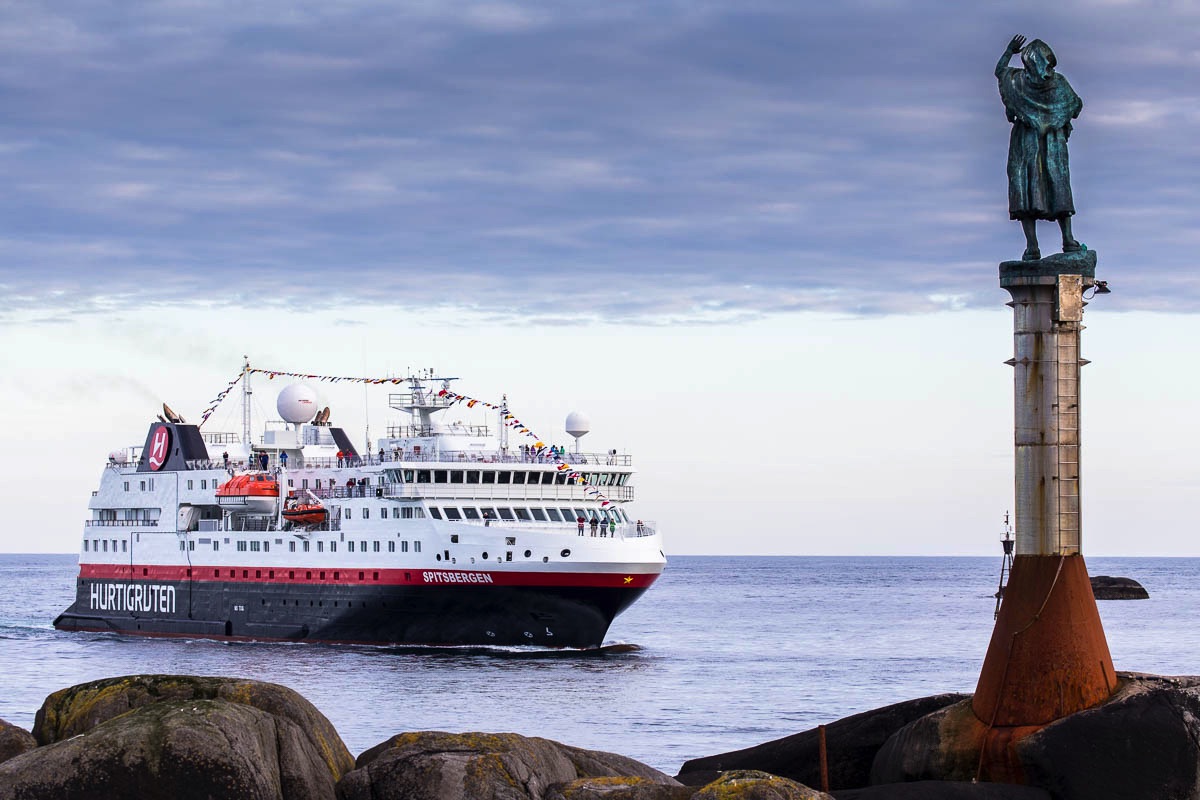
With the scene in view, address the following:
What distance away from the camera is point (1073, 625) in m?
19.7

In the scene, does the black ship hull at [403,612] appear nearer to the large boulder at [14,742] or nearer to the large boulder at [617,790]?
the large boulder at [14,742]

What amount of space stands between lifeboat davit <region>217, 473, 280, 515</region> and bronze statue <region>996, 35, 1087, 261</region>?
157ft

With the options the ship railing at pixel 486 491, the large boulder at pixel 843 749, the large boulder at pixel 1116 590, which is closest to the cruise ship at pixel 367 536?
the ship railing at pixel 486 491

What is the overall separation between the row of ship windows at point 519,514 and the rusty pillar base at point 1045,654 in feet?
125

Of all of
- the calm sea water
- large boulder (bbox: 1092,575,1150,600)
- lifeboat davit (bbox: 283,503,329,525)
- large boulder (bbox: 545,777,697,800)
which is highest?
lifeboat davit (bbox: 283,503,329,525)

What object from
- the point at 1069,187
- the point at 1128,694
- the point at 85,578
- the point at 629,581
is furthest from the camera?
the point at 85,578

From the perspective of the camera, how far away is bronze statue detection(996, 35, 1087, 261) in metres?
20.9

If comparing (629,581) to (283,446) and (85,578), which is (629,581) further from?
(85,578)

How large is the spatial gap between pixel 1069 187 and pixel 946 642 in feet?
172

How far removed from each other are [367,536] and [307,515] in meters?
4.05

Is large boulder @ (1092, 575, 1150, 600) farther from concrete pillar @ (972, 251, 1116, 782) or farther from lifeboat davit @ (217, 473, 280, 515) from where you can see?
concrete pillar @ (972, 251, 1116, 782)

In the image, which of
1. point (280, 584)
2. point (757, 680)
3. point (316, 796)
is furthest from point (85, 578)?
point (316, 796)

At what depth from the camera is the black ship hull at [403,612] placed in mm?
55688

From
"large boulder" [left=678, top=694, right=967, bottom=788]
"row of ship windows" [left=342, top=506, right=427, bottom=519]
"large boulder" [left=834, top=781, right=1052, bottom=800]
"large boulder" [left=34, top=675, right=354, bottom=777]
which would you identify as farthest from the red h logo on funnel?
"large boulder" [left=834, top=781, right=1052, bottom=800]
